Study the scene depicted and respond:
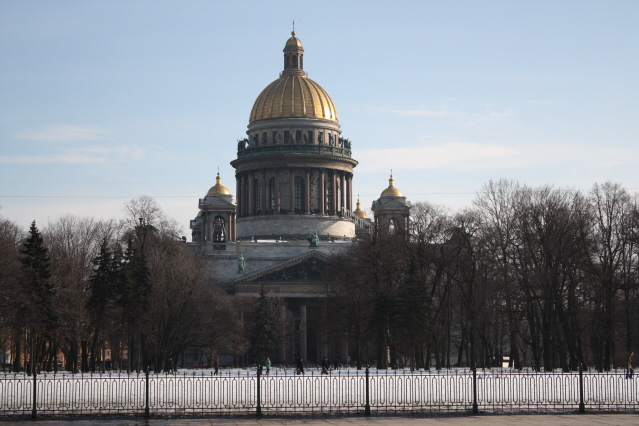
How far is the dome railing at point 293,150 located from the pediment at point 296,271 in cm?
1939

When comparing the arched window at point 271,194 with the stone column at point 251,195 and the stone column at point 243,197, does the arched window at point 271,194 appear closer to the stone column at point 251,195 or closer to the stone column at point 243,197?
the stone column at point 251,195

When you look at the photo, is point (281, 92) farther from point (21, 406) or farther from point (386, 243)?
point (21, 406)

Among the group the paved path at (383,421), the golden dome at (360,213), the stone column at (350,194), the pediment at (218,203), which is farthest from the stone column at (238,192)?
the paved path at (383,421)

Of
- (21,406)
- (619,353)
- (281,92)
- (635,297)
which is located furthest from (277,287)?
(21,406)

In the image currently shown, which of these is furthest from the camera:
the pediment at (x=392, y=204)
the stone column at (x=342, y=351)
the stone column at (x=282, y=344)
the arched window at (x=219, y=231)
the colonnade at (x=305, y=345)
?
the arched window at (x=219, y=231)

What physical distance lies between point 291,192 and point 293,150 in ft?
16.0

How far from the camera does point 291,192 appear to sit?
13175cm

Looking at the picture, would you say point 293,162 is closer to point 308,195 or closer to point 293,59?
point 308,195

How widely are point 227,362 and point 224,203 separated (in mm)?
17516

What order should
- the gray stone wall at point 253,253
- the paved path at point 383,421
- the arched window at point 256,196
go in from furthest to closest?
1. the arched window at point 256,196
2. the gray stone wall at point 253,253
3. the paved path at point 383,421

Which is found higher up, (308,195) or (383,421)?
(308,195)

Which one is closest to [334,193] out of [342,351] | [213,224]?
[213,224]

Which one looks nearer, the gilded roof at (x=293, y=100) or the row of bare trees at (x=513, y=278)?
the row of bare trees at (x=513, y=278)

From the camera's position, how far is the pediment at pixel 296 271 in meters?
116
